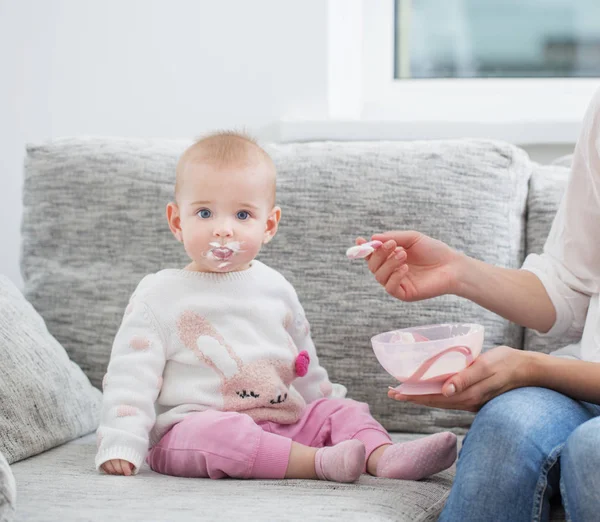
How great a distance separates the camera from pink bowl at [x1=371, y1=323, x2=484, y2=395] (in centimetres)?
114

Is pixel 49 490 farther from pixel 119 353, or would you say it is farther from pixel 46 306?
pixel 46 306

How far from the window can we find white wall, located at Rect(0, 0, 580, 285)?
1.38ft

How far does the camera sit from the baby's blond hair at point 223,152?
53.7 inches

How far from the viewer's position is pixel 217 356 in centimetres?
135

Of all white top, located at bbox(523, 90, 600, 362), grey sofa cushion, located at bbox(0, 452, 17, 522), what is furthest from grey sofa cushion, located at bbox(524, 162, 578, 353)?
grey sofa cushion, located at bbox(0, 452, 17, 522)

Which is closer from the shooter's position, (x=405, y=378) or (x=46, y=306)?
(x=405, y=378)

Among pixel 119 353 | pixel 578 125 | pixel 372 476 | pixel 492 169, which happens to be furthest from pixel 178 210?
pixel 578 125

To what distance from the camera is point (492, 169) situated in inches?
66.0

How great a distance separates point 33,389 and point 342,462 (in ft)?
1.72

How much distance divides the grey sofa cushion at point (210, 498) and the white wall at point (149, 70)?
1118 mm

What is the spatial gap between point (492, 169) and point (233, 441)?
2.51ft

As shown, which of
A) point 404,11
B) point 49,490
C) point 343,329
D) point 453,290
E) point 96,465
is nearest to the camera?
point 49,490

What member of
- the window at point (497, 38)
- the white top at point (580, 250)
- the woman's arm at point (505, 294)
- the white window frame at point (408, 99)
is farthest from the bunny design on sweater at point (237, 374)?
the window at point (497, 38)

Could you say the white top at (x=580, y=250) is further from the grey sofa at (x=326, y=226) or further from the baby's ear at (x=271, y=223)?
the baby's ear at (x=271, y=223)
